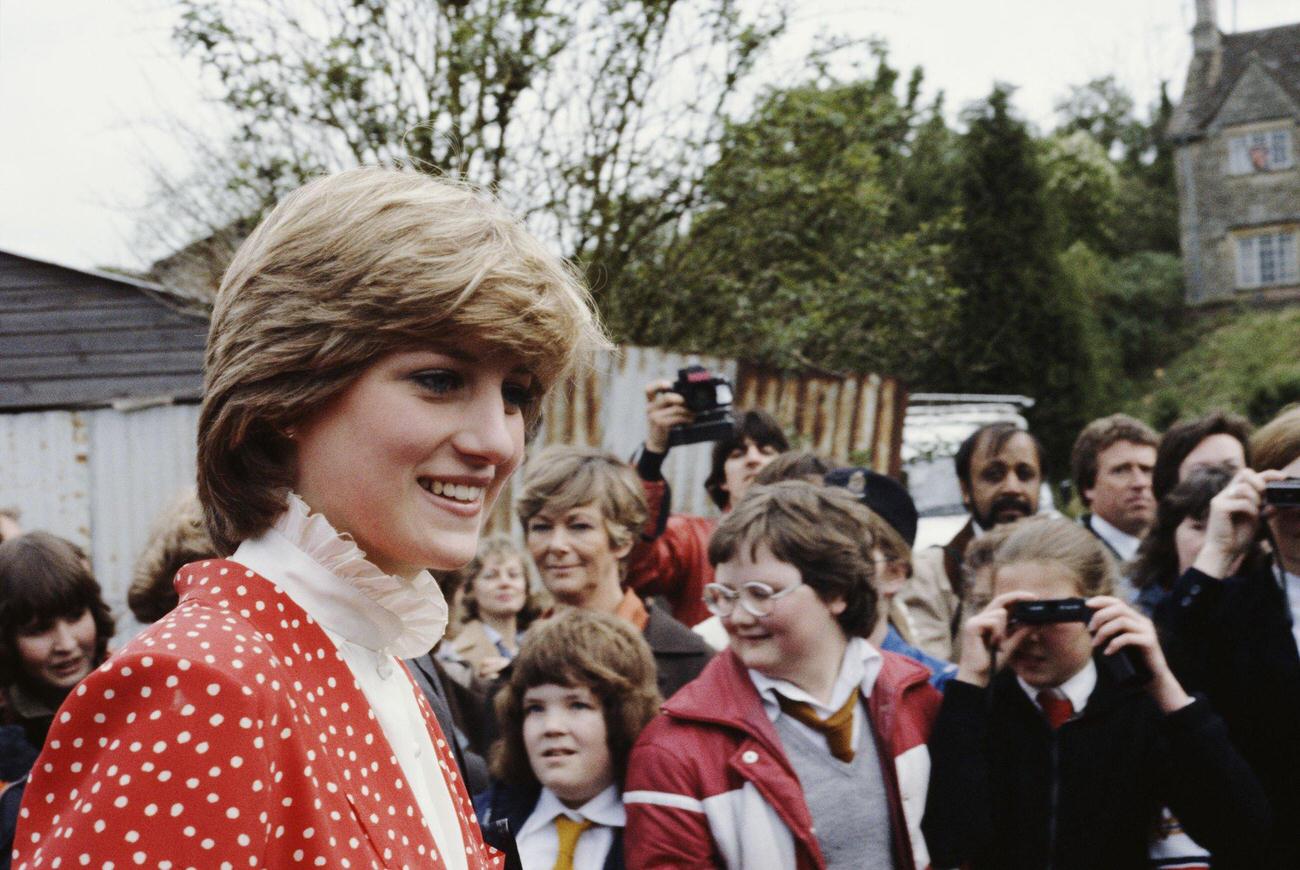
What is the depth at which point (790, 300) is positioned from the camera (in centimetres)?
1225

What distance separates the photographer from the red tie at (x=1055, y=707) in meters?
3.17

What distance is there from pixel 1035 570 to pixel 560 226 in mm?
6877

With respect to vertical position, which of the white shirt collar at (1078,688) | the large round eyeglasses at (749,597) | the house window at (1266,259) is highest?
the house window at (1266,259)

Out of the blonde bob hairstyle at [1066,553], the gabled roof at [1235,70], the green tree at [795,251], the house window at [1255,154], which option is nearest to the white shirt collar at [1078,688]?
the blonde bob hairstyle at [1066,553]

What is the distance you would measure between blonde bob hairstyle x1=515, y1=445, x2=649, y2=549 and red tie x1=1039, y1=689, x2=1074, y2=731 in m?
1.45

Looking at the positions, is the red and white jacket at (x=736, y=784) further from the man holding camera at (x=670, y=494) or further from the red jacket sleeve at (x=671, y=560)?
the red jacket sleeve at (x=671, y=560)

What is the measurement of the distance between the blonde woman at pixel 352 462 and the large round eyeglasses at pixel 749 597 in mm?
1635

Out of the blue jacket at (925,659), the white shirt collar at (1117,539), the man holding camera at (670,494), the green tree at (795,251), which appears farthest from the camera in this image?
the green tree at (795,251)

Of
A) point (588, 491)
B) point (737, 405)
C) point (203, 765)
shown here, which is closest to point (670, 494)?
point (588, 491)

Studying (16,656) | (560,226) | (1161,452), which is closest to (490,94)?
(560,226)

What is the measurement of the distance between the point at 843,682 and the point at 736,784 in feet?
1.29

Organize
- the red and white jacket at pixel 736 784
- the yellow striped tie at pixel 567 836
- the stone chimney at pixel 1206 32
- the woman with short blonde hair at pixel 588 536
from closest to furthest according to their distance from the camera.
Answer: the red and white jacket at pixel 736 784 → the yellow striped tie at pixel 567 836 → the woman with short blonde hair at pixel 588 536 → the stone chimney at pixel 1206 32

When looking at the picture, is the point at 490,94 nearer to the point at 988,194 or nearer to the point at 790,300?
the point at 790,300

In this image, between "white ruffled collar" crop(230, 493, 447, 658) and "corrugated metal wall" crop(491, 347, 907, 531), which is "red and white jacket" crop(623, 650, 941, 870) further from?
"corrugated metal wall" crop(491, 347, 907, 531)
